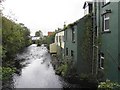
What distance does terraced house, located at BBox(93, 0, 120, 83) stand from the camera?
13.9m

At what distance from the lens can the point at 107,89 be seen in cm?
931

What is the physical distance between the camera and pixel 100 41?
18.0 metres

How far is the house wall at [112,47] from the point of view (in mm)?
14086

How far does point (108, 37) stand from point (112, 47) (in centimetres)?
114

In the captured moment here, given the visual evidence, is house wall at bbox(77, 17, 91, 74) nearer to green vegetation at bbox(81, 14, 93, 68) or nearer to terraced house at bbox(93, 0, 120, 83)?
green vegetation at bbox(81, 14, 93, 68)

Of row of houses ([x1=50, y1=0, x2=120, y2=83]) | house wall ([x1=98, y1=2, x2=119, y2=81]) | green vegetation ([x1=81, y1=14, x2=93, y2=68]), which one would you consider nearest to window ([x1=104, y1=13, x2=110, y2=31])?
row of houses ([x1=50, y1=0, x2=120, y2=83])

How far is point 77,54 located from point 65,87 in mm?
3675

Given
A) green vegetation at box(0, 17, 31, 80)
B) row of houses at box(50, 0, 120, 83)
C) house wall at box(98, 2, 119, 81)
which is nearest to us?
house wall at box(98, 2, 119, 81)

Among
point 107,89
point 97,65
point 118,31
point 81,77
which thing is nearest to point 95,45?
point 97,65

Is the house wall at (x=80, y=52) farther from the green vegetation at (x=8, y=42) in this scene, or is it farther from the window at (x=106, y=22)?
the green vegetation at (x=8, y=42)

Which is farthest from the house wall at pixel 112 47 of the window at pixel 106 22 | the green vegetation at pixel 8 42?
the green vegetation at pixel 8 42

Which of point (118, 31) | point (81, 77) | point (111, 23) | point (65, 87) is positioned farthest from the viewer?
point (81, 77)

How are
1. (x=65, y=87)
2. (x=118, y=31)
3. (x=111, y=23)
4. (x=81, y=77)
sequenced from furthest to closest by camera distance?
(x=81, y=77) < (x=65, y=87) < (x=111, y=23) < (x=118, y=31)

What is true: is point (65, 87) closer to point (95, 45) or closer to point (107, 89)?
point (95, 45)
